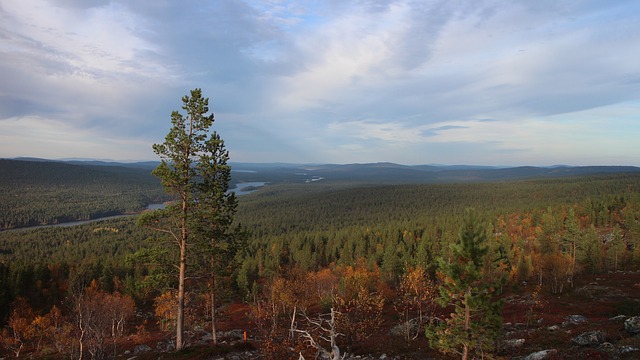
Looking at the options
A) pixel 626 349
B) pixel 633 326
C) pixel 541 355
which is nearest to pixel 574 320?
pixel 633 326

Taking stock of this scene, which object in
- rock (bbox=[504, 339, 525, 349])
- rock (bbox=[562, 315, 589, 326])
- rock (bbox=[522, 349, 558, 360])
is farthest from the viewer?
rock (bbox=[562, 315, 589, 326])

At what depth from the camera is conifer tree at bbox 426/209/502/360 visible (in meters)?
17.3

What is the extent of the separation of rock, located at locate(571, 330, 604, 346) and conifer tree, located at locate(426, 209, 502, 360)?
41.6 feet

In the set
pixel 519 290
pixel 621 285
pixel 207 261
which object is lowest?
pixel 519 290

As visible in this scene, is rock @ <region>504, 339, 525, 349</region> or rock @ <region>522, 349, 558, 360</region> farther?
rock @ <region>504, 339, 525, 349</region>

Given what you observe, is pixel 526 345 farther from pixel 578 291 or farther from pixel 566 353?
pixel 578 291

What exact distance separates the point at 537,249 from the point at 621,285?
144 ft

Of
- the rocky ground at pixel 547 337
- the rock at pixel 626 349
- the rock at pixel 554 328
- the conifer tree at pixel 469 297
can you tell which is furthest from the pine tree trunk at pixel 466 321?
the rock at pixel 554 328

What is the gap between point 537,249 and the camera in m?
95.1

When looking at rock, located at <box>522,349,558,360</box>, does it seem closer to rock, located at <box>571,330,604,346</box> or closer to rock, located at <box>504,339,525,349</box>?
rock, located at <box>571,330,604,346</box>

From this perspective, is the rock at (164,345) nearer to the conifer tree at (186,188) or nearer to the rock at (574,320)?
the conifer tree at (186,188)

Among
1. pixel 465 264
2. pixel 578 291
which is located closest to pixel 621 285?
pixel 578 291

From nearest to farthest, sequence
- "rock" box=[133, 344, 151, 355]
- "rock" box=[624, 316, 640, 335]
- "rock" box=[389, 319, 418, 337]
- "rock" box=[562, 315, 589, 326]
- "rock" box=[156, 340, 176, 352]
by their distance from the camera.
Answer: "rock" box=[624, 316, 640, 335] → "rock" box=[562, 315, 589, 326] → "rock" box=[389, 319, 418, 337] → "rock" box=[133, 344, 151, 355] → "rock" box=[156, 340, 176, 352]

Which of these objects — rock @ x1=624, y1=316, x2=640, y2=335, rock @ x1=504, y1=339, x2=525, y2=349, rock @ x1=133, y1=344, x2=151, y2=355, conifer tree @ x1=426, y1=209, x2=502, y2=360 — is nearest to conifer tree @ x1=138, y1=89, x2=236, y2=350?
conifer tree @ x1=426, y1=209, x2=502, y2=360
